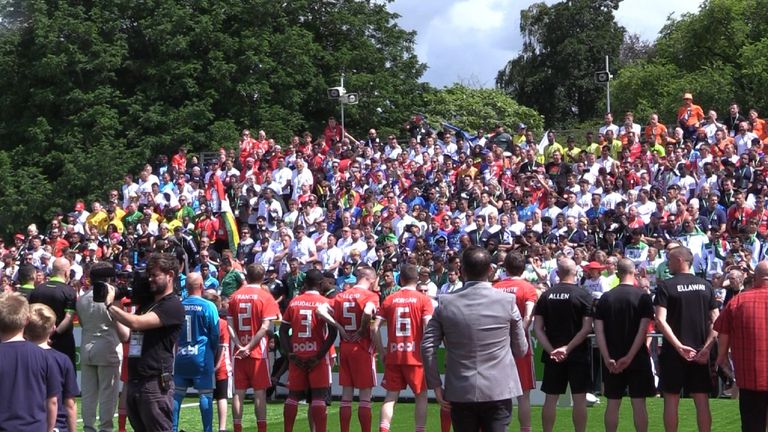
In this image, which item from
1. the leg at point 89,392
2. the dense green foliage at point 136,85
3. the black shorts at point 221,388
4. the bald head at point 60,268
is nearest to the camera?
the leg at point 89,392

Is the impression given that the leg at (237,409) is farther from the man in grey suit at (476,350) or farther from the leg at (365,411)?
the man in grey suit at (476,350)

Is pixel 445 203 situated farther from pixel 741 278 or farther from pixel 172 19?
pixel 172 19

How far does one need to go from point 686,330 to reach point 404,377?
2.94m

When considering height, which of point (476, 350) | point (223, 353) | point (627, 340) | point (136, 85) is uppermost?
point (136, 85)

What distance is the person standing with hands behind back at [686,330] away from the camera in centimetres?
1003

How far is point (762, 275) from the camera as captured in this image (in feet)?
29.3

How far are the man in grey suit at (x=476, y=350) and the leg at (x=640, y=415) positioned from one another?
2994mm

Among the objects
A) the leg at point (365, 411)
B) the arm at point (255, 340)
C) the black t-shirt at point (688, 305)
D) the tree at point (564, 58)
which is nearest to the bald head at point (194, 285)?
the arm at point (255, 340)

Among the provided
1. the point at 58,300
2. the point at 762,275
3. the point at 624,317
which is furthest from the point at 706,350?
the point at 58,300

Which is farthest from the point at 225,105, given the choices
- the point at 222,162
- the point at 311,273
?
the point at 311,273

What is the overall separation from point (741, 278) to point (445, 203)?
8.14m

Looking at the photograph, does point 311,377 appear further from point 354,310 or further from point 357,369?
point 354,310

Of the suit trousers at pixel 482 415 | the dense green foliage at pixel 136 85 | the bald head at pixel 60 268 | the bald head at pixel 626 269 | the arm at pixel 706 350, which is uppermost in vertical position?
the dense green foliage at pixel 136 85

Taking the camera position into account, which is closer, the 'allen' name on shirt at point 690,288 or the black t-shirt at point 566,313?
the 'allen' name on shirt at point 690,288
